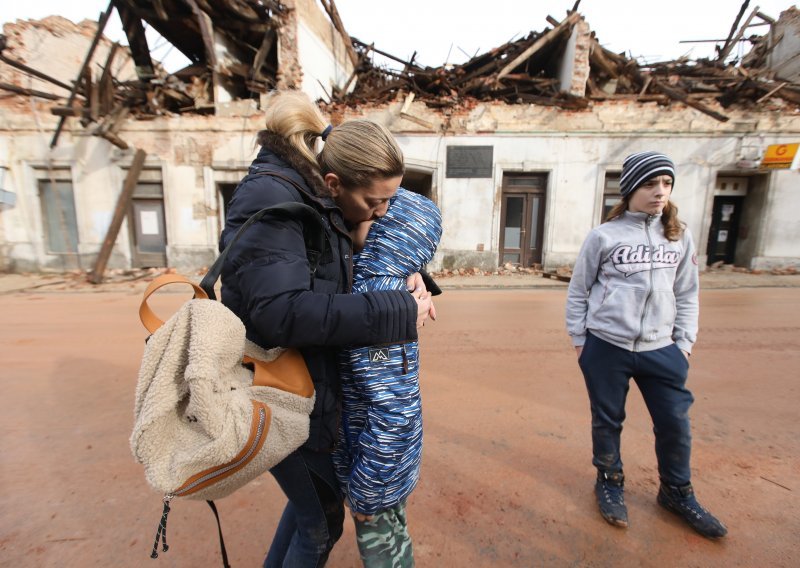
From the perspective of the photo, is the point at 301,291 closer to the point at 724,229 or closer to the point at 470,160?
the point at 470,160

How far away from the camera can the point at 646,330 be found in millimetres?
1995

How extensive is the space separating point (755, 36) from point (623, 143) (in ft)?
29.6

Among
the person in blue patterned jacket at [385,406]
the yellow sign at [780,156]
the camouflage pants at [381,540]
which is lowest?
the camouflage pants at [381,540]

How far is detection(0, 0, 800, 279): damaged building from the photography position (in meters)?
10.6

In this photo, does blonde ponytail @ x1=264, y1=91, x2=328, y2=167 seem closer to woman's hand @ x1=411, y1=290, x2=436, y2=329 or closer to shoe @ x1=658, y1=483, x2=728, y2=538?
woman's hand @ x1=411, y1=290, x2=436, y2=329

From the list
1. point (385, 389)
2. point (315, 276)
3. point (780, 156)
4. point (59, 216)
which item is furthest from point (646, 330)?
point (59, 216)

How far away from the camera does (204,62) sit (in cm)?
1211

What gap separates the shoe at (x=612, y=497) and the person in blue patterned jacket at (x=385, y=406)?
1.35 metres

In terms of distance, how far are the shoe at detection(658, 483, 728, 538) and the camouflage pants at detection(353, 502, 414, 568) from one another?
166cm

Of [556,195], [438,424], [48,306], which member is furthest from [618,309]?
[556,195]

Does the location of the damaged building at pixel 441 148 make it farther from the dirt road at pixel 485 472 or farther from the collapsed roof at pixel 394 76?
the dirt road at pixel 485 472

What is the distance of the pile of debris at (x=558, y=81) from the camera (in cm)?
1070

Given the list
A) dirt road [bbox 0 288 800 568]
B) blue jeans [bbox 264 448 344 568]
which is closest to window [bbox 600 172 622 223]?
dirt road [bbox 0 288 800 568]

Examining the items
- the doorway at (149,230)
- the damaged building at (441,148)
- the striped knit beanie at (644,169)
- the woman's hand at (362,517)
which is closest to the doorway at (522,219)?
the damaged building at (441,148)
